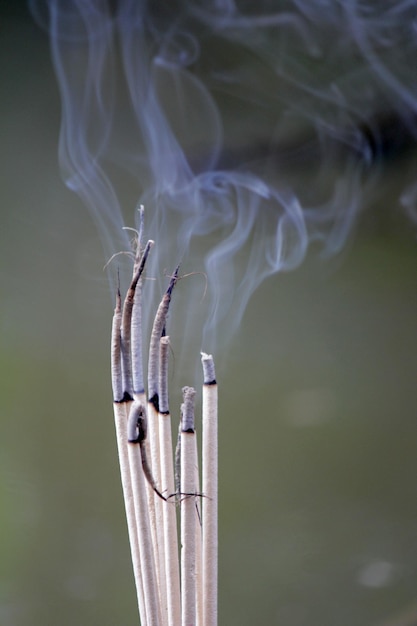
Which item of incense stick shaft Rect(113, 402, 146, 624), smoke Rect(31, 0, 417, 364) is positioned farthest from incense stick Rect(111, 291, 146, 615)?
smoke Rect(31, 0, 417, 364)

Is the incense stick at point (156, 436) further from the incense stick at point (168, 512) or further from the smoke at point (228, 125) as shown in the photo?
the smoke at point (228, 125)

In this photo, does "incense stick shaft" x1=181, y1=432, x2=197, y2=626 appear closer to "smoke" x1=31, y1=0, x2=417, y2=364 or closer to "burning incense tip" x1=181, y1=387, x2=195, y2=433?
"burning incense tip" x1=181, y1=387, x2=195, y2=433

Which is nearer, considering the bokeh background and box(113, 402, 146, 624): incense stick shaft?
box(113, 402, 146, 624): incense stick shaft

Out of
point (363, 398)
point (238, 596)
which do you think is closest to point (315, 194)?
point (363, 398)

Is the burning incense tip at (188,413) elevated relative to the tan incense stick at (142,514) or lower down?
elevated

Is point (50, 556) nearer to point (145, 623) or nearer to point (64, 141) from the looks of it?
point (145, 623)

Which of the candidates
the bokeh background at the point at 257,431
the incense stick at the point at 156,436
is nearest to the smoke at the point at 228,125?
the bokeh background at the point at 257,431
